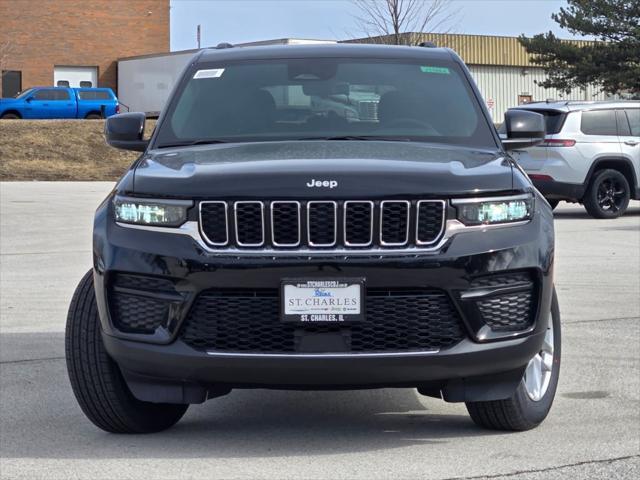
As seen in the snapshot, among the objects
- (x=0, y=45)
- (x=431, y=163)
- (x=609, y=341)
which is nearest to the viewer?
(x=431, y=163)

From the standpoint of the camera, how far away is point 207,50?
7016 millimetres

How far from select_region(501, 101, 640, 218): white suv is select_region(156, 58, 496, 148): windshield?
12.1 meters

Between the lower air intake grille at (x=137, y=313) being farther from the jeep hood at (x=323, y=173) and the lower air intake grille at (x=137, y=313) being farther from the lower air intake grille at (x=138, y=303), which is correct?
the jeep hood at (x=323, y=173)

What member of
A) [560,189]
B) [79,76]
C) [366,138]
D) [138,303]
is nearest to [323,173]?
[138,303]

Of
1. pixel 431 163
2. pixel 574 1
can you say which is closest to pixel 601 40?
pixel 574 1

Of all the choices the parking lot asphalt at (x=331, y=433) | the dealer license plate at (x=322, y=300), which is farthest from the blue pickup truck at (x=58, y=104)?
the dealer license plate at (x=322, y=300)

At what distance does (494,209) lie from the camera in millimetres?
5137

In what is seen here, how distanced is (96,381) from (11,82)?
5865cm

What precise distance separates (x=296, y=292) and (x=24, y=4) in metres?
58.9

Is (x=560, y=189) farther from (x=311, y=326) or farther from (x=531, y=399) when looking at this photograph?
(x=311, y=326)

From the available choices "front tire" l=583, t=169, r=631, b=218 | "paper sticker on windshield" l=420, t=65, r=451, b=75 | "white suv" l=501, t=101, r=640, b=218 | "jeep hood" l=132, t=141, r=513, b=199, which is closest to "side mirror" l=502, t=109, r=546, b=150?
"paper sticker on windshield" l=420, t=65, r=451, b=75

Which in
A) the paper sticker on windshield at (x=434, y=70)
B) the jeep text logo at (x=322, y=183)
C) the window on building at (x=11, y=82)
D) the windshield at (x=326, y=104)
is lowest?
the window on building at (x=11, y=82)

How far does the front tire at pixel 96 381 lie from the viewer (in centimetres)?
545

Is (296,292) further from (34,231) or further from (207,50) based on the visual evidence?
(34,231)
